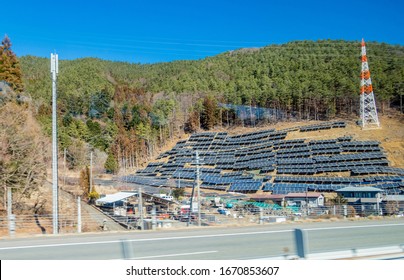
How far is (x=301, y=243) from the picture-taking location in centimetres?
735

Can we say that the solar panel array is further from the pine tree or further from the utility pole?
the utility pole

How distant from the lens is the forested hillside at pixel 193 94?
9256 centimetres

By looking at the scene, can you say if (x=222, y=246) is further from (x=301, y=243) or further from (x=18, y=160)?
(x=18, y=160)

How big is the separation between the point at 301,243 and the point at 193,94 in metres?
120

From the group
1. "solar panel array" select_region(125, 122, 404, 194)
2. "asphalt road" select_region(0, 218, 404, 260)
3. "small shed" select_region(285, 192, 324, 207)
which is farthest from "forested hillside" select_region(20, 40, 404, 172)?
"asphalt road" select_region(0, 218, 404, 260)

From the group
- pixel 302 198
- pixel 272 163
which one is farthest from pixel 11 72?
pixel 272 163

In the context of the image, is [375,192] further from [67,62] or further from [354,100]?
[67,62]

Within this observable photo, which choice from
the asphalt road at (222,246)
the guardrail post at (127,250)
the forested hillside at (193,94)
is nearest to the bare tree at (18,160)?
the asphalt road at (222,246)

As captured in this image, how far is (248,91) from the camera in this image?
111 metres

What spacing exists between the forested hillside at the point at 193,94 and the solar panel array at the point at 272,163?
11.5 metres

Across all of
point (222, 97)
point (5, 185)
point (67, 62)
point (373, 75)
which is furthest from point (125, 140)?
point (67, 62)

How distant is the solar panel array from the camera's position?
57.4 metres

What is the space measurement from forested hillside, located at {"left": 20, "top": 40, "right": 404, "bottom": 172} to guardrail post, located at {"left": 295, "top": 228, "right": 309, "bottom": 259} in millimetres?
61600
